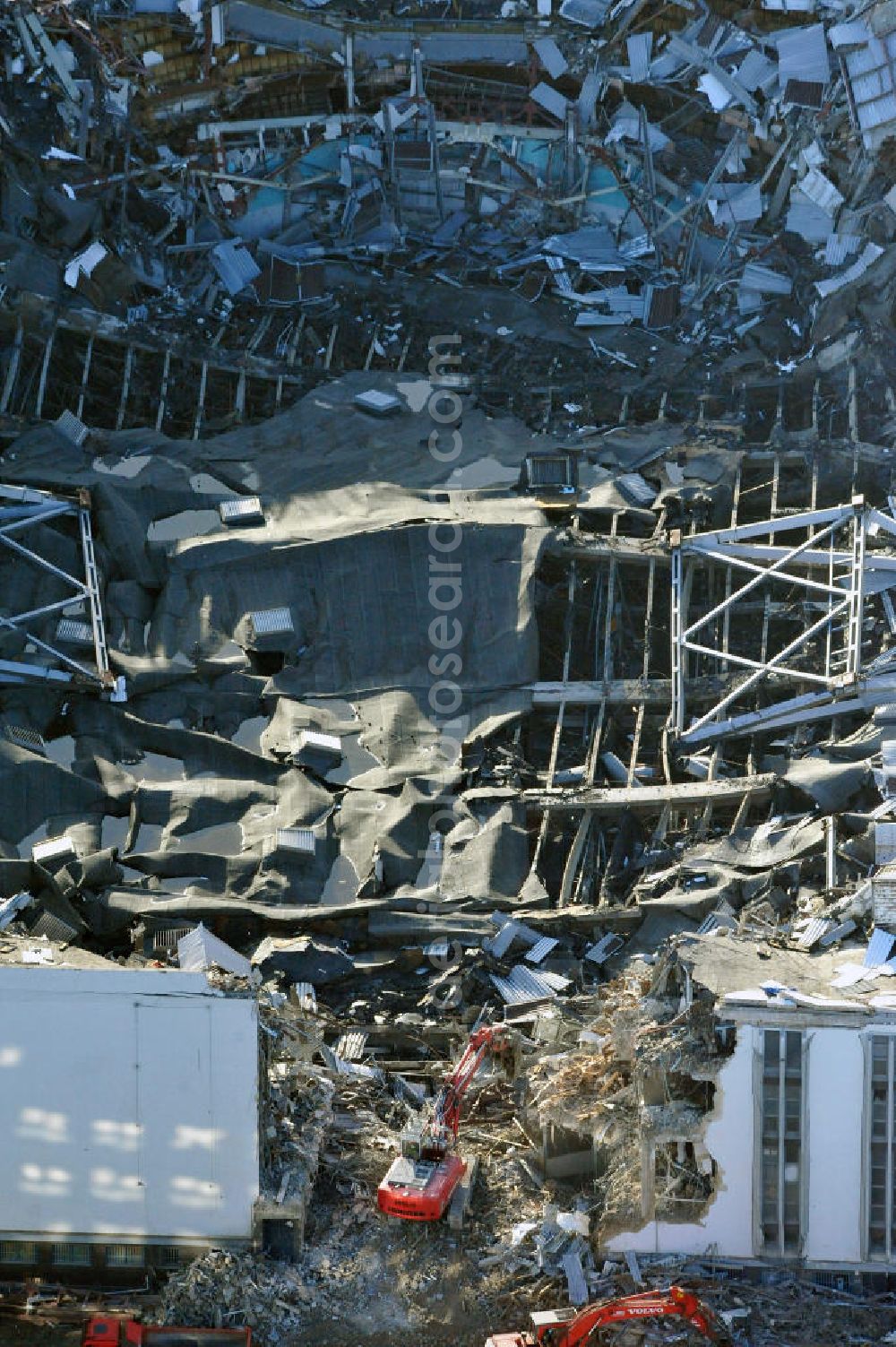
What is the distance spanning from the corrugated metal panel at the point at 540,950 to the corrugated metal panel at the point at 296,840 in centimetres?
310

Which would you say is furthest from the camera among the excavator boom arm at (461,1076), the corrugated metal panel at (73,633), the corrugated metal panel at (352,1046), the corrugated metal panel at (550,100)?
the corrugated metal panel at (550,100)

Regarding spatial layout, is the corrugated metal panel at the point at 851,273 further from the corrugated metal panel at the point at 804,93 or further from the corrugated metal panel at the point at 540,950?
the corrugated metal panel at the point at 540,950

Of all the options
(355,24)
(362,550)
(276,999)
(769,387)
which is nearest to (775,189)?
(769,387)

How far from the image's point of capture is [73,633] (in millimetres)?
34250

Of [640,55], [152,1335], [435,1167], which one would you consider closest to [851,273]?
[640,55]

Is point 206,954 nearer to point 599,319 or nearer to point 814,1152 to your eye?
point 814,1152

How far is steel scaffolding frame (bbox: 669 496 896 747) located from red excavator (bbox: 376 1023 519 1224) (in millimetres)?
7807

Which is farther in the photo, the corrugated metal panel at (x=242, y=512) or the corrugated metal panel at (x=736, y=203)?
the corrugated metal panel at (x=736, y=203)

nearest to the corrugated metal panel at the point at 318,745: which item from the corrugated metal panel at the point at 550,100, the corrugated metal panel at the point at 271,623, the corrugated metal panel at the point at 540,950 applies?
the corrugated metal panel at the point at 271,623

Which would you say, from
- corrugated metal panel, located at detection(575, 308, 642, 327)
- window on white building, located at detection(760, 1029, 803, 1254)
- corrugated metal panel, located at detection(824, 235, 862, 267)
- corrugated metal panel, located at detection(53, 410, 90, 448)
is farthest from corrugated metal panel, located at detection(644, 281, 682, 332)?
window on white building, located at detection(760, 1029, 803, 1254)

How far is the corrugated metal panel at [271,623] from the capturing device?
34.5 metres

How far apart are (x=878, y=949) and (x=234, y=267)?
1963 centimetres

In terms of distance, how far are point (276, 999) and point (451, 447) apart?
1248cm

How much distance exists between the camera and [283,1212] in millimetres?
25547
